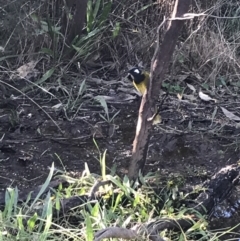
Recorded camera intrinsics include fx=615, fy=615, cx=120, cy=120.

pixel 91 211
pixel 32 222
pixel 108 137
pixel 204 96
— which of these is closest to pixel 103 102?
pixel 108 137

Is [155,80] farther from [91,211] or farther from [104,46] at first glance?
[104,46]

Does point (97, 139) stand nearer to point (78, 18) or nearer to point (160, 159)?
point (160, 159)

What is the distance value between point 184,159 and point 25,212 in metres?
1.31

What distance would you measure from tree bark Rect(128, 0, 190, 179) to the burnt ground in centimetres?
35

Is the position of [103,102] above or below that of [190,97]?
above

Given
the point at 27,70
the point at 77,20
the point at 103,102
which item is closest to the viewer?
the point at 103,102

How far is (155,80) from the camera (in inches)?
116

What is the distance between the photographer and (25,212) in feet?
9.00

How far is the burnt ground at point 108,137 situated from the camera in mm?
3539

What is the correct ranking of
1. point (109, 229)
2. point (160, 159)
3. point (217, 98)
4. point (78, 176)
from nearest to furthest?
point (109, 229)
point (78, 176)
point (160, 159)
point (217, 98)

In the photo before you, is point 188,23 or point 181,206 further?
point 188,23

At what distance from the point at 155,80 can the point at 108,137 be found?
1137mm

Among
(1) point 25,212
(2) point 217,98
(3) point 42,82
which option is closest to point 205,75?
(2) point 217,98

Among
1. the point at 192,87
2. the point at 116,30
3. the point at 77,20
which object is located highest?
the point at 77,20
